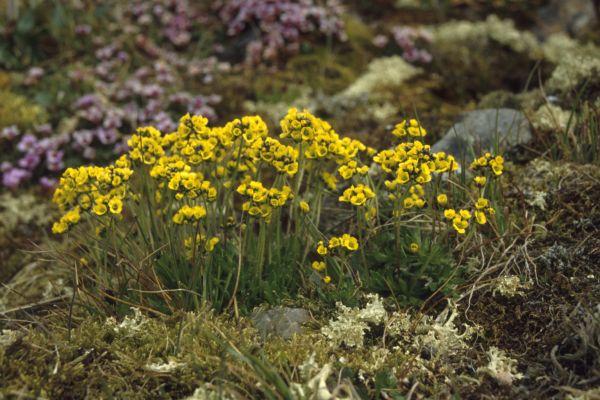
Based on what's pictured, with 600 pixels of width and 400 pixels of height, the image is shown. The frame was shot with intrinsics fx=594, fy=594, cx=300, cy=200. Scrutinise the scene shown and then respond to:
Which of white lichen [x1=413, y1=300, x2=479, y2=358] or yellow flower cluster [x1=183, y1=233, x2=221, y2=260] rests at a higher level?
yellow flower cluster [x1=183, y1=233, x2=221, y2=260]

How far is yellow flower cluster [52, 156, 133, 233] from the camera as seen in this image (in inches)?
111

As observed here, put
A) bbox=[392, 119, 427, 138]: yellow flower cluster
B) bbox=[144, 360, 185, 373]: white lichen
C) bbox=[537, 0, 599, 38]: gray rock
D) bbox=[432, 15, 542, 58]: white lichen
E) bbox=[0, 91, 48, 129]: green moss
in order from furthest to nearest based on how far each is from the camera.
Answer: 1. bbox=[537, 0, 599, 38]: gray rock
2. bbox=[432, 15, 542, 58]: white lichen
3. bbox=[0, 91, 48, 129]: green moss
4. bbox=[392, 119, 427, 138]: yellow flower cluster
5. bbox=[144, 360, 185, 373]: white lichen

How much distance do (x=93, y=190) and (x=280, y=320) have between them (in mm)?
1106

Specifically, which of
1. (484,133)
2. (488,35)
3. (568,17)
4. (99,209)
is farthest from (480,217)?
(568,17)

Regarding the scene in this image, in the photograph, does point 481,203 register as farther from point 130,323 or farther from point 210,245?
point 130,323

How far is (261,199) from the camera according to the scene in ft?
8.89

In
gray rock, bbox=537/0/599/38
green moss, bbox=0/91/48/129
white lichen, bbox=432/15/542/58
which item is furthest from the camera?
gray rock, bbox=537/0/599/38

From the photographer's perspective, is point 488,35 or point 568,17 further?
A: point 568,17

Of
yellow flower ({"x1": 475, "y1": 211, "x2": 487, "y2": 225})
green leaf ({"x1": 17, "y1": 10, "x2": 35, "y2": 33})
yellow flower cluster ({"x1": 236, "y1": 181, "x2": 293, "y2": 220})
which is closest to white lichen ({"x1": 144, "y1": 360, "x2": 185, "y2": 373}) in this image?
yellow flower cluster ({"x1": 236, "y1": 181, "x2": 293, "y2": 220})

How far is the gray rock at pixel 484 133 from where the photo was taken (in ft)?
13.0

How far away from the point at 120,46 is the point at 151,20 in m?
0.80

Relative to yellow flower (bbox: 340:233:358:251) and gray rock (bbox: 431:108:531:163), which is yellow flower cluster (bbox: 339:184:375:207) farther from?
gray rock (bbox: 431:108:531:163)

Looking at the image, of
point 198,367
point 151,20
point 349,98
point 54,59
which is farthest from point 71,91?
point 198,367

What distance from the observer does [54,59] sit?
6.92 m
